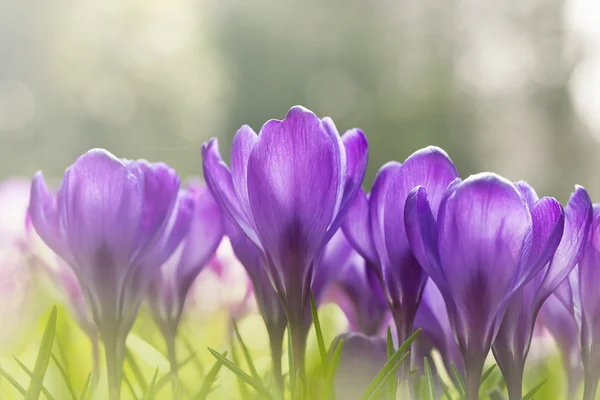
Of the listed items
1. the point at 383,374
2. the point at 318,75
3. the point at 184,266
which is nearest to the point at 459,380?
the point at 383,374

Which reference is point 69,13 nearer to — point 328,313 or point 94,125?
point 94,125

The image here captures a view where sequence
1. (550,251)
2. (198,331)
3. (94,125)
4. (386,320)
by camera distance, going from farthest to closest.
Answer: (94,125) → (198,331) → (386,320) → (550,251)

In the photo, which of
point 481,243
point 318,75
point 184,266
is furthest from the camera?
point 318,75

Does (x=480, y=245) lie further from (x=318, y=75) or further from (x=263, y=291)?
(x=318, y=75)

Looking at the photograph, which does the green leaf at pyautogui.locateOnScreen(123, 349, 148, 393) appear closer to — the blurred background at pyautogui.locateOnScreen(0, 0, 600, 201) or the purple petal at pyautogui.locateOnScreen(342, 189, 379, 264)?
the purple petal at pyautogui.locateOnScreen(342, 189, 379, 264)

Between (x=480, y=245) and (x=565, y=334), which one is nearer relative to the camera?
(x=480, y=245)

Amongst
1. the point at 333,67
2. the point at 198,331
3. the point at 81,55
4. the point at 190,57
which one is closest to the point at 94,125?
the point at 81,55

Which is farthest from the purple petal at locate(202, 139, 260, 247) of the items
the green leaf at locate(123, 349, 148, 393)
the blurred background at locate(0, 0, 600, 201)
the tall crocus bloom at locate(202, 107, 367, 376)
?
the blurred background at locate(0, 0, 600, 201)
